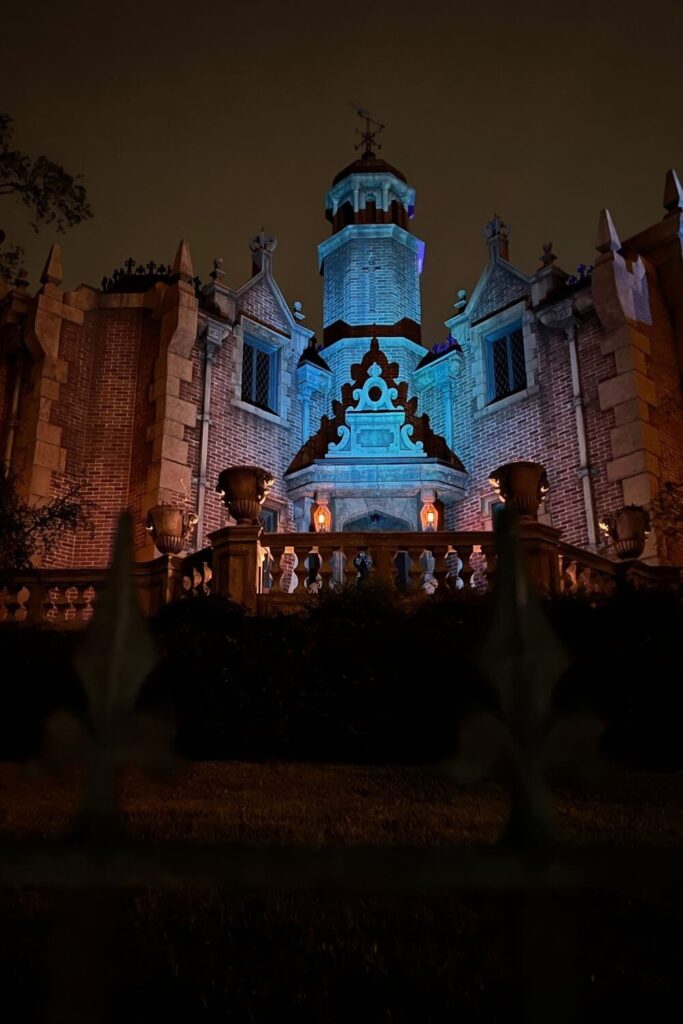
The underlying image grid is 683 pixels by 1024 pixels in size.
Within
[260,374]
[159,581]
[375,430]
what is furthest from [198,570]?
[260,374]

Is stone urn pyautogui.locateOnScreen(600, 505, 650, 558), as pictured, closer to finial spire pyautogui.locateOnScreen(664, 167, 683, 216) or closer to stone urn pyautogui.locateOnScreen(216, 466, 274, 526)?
stone urn pyautogui.locateOnScreen(216, 466, 274, 526)

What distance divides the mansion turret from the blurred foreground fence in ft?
47.9

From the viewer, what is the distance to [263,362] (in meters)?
21.5

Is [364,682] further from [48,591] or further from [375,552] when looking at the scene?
[48,591]

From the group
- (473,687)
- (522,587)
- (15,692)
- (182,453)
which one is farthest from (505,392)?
(522,587)

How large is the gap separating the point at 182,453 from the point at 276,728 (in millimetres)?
11002

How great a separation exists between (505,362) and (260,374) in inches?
270

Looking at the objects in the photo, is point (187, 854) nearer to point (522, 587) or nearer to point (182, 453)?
point (522, 587)

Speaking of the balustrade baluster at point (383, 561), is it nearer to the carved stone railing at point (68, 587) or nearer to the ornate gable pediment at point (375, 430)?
the carved stone railing at point (68, 587)

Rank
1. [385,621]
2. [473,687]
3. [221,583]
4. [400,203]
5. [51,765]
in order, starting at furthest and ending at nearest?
[400,203], [221,583], [385,621], [473,687], [51,765]

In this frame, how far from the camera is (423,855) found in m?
1.25

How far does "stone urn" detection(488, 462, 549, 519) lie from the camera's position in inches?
408

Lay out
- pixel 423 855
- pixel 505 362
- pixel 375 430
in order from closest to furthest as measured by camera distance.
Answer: pixel 423 855
pixel 375 430
pixel 505 362

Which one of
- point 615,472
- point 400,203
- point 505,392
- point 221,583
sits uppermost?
point 400,203
